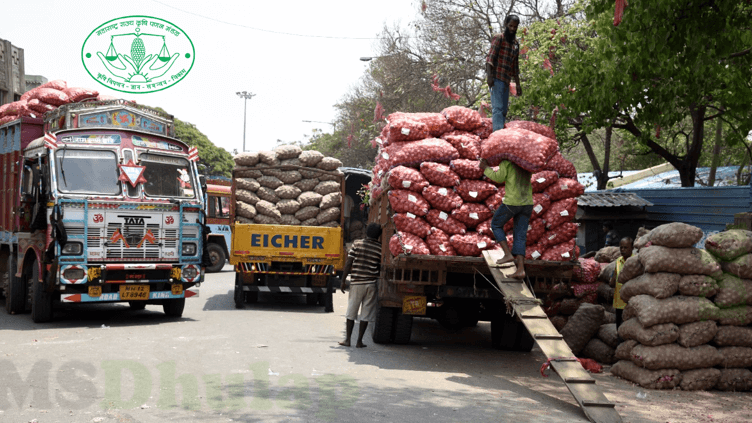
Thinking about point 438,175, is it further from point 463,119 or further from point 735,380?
point 735,380

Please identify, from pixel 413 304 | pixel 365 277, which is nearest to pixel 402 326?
pixel 365 277

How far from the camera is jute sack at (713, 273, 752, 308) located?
7559 mm

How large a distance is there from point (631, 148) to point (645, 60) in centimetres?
2204

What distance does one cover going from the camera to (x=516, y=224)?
7805 mm

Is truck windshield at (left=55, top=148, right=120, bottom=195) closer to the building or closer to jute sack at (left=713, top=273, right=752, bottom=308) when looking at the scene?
jute sack at (left=713, top=273, right=752, bottom=308)

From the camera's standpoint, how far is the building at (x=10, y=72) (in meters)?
25.7

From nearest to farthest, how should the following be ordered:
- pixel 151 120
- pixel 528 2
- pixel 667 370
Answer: pixel 667 370
pixel 151 120
pixel 528 2

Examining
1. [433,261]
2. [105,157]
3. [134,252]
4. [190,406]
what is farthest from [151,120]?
[190,406]

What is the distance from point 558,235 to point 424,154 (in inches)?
70.5

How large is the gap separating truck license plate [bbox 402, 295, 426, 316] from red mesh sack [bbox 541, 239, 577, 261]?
1493 mm

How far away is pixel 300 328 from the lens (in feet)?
35.6

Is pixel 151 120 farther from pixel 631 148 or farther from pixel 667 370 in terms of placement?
pixel 631 148

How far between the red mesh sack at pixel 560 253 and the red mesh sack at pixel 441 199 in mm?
1125

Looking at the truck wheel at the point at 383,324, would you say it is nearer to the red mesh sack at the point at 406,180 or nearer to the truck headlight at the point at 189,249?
the red mesh sack at the point at 406,180
